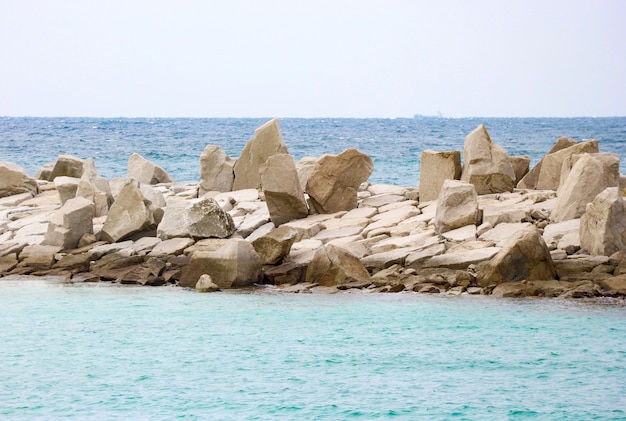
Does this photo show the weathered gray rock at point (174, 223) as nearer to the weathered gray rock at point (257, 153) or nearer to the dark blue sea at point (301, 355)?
the dark blue sea at point (301, 355)

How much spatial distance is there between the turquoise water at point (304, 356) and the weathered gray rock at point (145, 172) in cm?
877

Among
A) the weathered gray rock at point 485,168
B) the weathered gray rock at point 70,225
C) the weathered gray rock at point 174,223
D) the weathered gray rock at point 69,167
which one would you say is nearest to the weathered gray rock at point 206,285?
the weathered gray rock at point 174,223

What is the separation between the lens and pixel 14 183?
72.6 feet

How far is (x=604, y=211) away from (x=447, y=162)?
16.0ft

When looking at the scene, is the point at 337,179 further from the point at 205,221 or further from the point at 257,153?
the point at 205,221

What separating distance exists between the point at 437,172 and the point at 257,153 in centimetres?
394

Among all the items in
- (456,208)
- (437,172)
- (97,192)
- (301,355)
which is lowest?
(301,355)

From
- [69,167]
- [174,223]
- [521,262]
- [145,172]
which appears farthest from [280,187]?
[69,167]

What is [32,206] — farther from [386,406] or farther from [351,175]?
[386,406]

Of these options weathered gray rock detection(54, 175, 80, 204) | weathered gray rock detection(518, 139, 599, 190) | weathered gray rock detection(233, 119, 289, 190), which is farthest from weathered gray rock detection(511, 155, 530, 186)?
weathered gray rock detection(54, 175, 80, 204)

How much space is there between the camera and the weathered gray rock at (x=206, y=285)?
1461cm

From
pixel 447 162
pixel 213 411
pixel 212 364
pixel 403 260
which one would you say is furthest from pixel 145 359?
pixel 447 162

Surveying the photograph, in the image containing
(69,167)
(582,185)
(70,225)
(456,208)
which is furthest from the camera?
(69,167)

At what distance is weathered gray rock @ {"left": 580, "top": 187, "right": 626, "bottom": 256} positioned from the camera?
14234 mm
